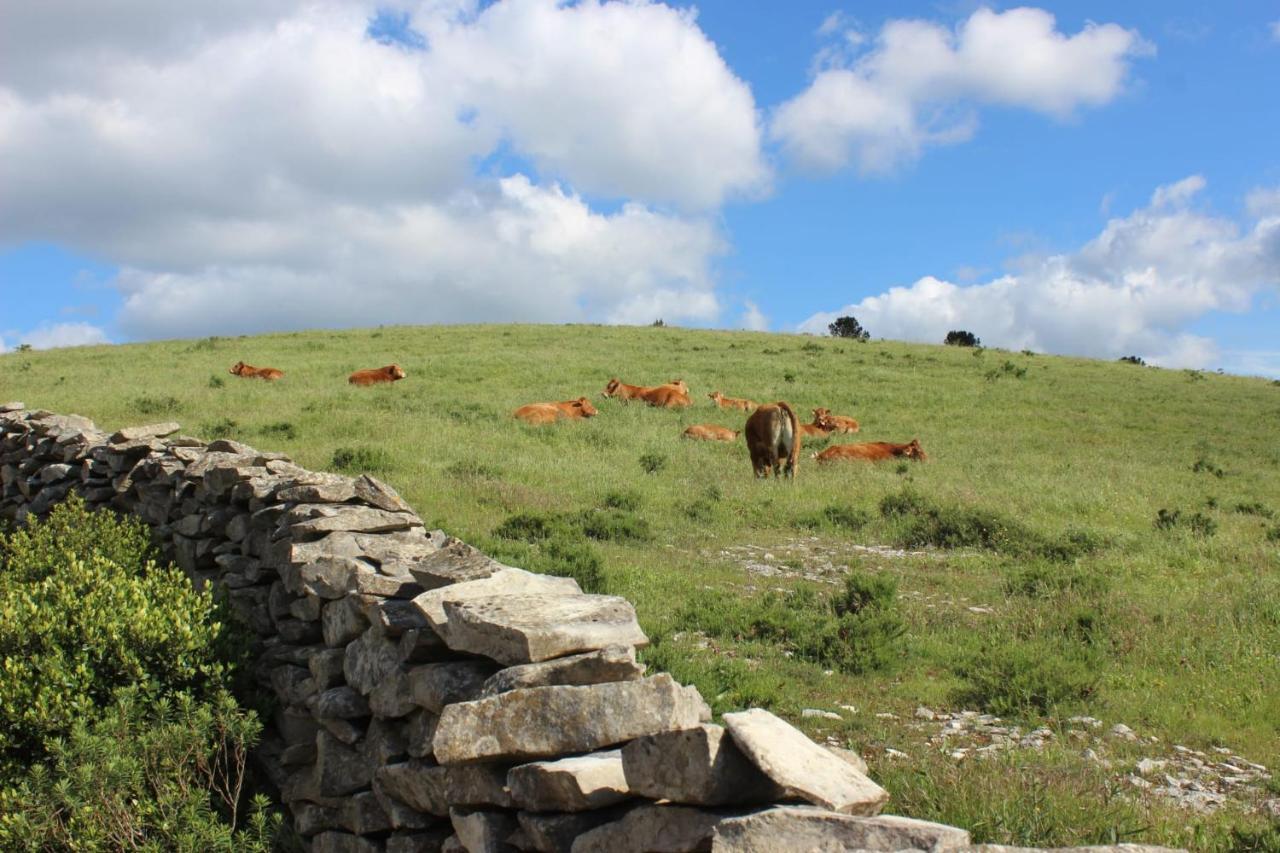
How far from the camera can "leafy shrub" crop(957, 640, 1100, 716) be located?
654 cm

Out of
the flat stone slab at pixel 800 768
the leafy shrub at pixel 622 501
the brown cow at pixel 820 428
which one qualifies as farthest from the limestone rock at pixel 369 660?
the brown cow at pixel 820 428

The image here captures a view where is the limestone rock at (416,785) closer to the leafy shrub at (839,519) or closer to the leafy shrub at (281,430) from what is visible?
the leafy shrub at (839,519)

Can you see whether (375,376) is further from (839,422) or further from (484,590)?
(484,590)

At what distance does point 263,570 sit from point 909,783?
510cm

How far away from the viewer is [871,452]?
19797mm

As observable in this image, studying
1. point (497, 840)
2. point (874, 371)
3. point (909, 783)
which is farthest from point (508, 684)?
point (874, 371)

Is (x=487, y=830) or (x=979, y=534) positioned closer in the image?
(x=487, y=830)

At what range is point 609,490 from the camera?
1350 centimetres

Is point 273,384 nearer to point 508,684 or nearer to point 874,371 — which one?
point 874,371

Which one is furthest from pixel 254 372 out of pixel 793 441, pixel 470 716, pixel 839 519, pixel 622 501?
pixel 470 716

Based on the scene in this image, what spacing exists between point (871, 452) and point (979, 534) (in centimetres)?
769

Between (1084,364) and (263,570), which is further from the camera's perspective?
(1084,364)

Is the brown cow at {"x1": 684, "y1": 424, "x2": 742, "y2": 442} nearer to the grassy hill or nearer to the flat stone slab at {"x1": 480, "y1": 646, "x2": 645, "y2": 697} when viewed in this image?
the grassy hill

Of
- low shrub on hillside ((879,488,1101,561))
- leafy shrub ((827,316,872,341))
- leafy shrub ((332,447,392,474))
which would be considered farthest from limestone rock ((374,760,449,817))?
leafy shrub ((827,316,872,341))
